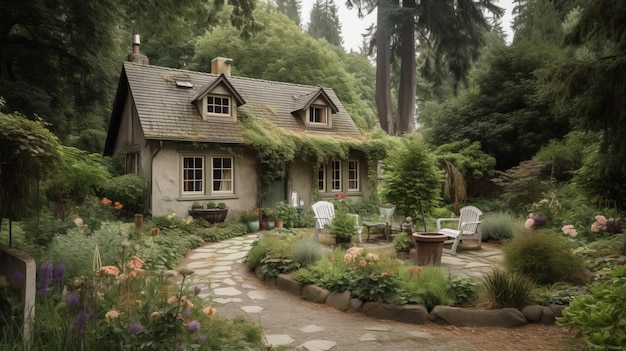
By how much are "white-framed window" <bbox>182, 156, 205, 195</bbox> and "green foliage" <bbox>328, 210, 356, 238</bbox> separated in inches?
246

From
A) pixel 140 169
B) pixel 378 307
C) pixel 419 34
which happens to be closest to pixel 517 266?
pixel 378 307

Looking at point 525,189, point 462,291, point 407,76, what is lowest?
point 462,291

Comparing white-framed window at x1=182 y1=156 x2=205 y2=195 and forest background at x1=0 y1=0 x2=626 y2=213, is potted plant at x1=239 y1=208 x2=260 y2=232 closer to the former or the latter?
white-framed window at x1=182 y1=156 x2=205 y2=195

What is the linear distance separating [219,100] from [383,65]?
9.45 m

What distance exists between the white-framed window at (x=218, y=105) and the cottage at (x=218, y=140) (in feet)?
0.11

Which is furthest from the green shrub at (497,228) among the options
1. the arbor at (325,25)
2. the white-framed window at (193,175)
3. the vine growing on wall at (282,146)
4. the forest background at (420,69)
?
the arbor at (325,25)

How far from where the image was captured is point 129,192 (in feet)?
41.4

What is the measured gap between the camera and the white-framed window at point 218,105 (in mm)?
14930

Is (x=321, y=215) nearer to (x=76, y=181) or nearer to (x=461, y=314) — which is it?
(x=461, y=314)

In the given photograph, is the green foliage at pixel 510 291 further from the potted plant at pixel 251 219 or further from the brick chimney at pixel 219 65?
the brick chimney at pixel 219 65

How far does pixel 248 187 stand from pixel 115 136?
224 inches

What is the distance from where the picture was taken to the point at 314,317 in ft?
17.3

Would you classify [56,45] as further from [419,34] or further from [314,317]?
[419,34]

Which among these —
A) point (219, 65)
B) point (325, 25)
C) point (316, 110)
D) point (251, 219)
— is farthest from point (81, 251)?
point (325, 25)
